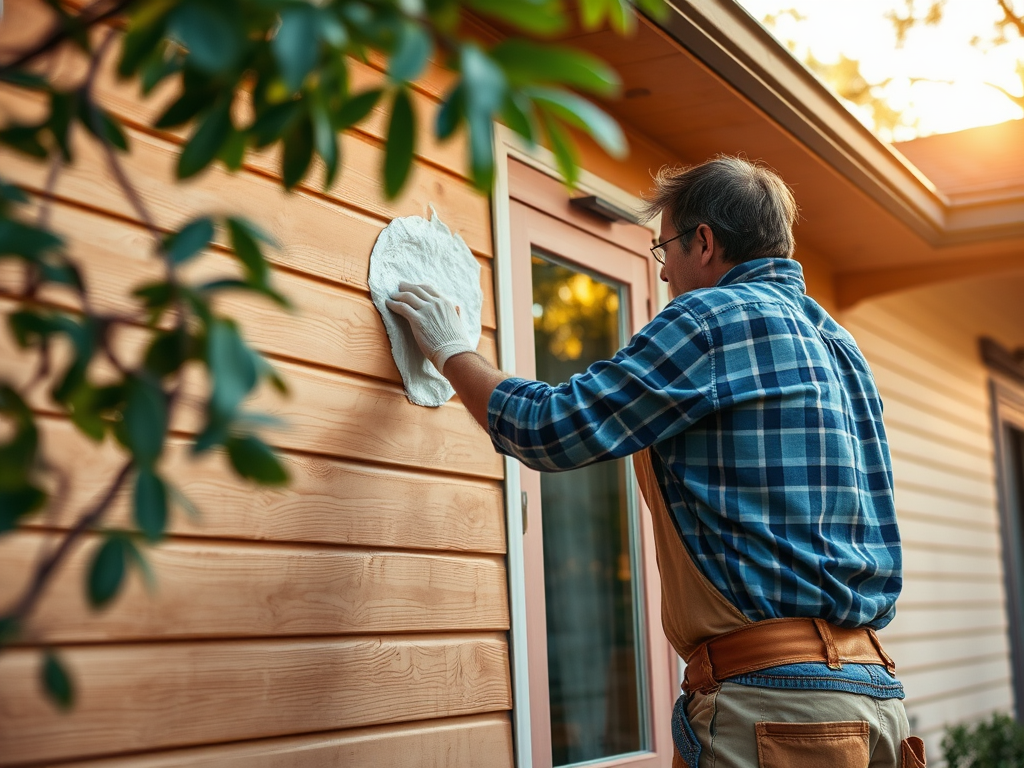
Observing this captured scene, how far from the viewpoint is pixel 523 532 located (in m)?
2.70

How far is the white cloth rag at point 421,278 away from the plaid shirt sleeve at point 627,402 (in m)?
0.48

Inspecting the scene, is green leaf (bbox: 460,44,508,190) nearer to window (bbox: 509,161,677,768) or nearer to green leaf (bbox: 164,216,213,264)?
green leaf (bbox: 164,216,213,264)

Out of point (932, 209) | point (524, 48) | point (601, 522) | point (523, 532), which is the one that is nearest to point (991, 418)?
point (932, 209)

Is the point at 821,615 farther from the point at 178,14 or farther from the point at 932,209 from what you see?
the point at 932,209

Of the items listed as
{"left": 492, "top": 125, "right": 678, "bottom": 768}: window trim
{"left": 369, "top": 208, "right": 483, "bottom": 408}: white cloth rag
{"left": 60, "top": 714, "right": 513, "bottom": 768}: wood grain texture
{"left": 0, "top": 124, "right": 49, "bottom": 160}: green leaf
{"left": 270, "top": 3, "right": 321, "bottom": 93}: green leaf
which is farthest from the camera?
{"left": 492, "top": 125, "right": 678, "bottom": 768}: window trim

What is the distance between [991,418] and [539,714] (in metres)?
5.53

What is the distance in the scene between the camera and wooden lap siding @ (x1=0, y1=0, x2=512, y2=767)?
1.62 m

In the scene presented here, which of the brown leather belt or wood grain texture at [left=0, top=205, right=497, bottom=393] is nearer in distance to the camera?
wood grain texture at [left=0, top=205, right=497, bottom=393]

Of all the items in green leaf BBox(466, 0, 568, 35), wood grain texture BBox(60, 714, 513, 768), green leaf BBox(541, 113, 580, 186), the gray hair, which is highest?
the gray hair

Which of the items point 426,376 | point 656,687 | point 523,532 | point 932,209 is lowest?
point 656,687

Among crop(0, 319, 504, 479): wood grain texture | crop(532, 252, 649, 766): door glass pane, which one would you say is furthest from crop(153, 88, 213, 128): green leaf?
crop(532, 252, 649, 766): door glass pane

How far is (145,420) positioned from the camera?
853 millimetres

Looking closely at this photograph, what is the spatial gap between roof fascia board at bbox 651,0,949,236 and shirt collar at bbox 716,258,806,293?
0.64m

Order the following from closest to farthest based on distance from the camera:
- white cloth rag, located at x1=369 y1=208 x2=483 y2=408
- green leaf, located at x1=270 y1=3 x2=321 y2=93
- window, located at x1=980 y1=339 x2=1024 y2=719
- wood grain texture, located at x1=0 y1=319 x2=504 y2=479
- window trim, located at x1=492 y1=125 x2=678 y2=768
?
green leaf, located at x1=270 y1=3 x2=321 y2=93, wood grain texture, located at x1=0 y1=319 x2=504 y2=479, white cloth rag, located at x1=369 y1=208 x2=483 y2=408, window trim, located at x1=492 y1=125 x2=678 y2=768, window, located at x1=980 y1=339 x2=1024 y2=719
